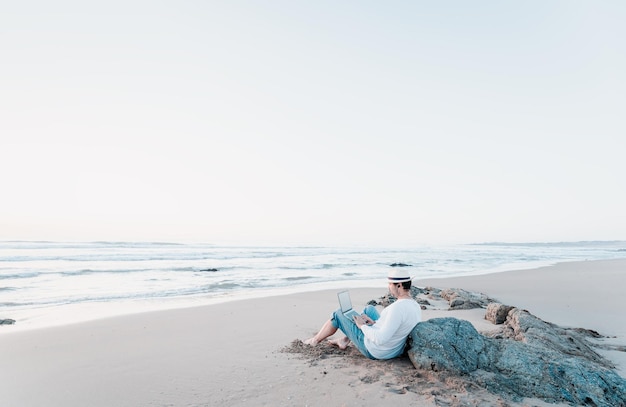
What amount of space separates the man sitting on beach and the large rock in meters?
0.17

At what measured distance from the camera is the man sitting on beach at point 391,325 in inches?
203

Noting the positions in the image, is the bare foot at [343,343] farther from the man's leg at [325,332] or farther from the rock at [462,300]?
the rock at [462,300]

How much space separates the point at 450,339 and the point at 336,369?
4.68 ft

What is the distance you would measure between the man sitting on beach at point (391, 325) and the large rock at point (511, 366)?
0.17 m

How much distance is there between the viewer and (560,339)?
6105mm

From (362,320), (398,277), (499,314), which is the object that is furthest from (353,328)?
(499,314)

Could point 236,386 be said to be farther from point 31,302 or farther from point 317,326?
point 31,302

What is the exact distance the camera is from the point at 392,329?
5176 mm

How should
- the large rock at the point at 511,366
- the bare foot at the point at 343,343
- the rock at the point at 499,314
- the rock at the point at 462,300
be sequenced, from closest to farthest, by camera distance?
the large rock at the point at 511,366 < the bare foot at the point at 343,343 < the rock at the point at 499,314 < the rock at the point at 462,300

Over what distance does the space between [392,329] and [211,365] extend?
244 centimetres

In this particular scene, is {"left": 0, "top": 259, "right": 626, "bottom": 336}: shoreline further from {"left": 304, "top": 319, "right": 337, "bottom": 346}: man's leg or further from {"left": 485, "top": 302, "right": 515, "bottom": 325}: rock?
{"left": 485, "top": 302, "right": 515, "bottom": 325}: rock

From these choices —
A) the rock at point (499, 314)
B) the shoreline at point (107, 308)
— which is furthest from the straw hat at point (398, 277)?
the shoreline at point (107, 308)

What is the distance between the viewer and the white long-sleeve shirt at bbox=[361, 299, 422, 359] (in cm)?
514

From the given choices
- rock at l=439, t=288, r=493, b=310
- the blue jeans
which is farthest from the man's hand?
rock at l=439, t=288, r=493, b=310
